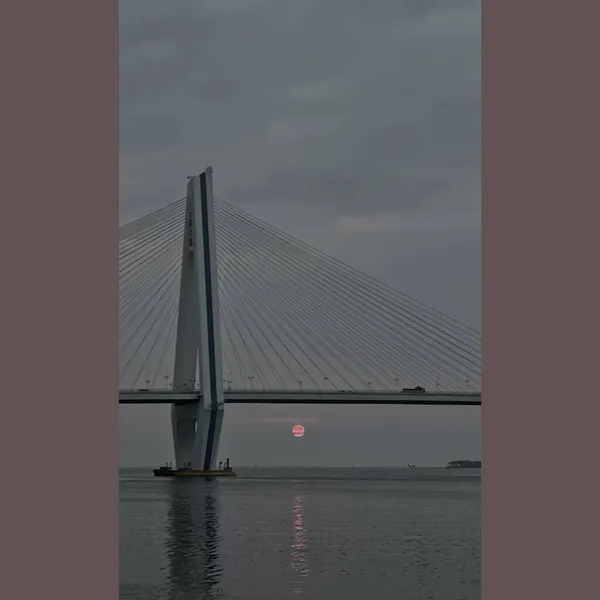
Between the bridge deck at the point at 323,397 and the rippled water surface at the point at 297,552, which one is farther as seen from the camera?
the bridge deck at the point at 323,397

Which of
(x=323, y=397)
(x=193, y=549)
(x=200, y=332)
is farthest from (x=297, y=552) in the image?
(x=323, y=397)

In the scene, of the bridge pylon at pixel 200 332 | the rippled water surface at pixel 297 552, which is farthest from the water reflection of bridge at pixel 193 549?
the bridge pylon at pixel 200 332

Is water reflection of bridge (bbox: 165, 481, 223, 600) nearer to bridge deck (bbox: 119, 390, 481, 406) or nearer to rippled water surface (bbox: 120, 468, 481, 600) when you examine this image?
rippled water surface (bbox: 120, 468, 481, 600)

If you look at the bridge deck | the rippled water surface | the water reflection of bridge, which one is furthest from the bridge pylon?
the rippled water surface

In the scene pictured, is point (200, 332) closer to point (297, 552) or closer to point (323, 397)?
point (323, 397)

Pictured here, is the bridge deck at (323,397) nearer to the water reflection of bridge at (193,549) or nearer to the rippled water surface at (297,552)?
the water reflection of bridge at (193,549)
